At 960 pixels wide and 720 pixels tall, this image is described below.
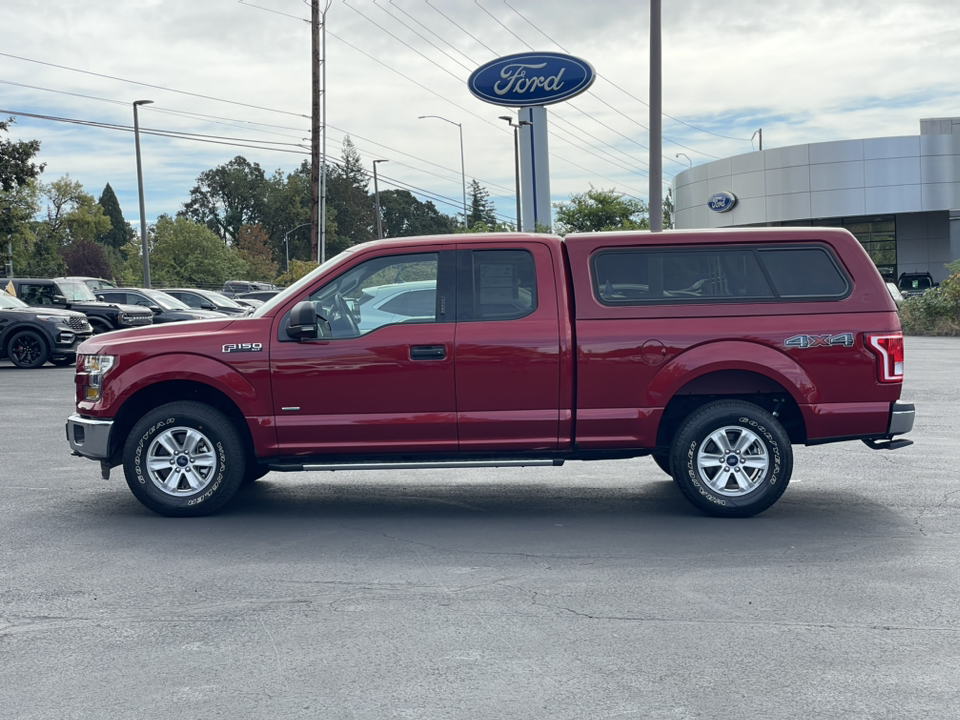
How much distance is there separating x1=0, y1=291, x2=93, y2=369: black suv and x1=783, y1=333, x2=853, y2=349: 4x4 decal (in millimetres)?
18553

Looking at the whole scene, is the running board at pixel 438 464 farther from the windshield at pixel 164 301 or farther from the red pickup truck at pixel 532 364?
the windshield at pixel 164 301

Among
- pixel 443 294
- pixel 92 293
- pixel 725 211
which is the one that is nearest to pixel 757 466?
pixel 443 294

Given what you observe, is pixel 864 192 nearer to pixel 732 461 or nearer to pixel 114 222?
pixel 732 461

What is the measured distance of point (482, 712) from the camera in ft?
13.5

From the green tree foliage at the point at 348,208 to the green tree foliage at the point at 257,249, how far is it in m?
7.42

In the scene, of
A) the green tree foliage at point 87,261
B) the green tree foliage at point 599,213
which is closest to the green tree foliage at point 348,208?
the green tree foliage at point 87,261

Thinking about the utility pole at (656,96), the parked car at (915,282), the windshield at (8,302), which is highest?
the utility pole at (656,96)

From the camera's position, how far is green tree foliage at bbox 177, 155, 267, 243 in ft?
399

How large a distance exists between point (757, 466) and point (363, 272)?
3.16m

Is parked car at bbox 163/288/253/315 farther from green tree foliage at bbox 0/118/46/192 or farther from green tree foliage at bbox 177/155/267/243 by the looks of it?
green tree foliage at bbox 177/155/267/243

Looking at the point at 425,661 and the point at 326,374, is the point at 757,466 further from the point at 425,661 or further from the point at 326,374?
the point at 425,661

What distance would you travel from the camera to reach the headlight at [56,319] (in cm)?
2245

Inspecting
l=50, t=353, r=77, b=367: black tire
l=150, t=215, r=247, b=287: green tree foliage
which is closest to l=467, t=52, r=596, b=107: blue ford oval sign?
l=50, t=353, r=77, b=367: black tire

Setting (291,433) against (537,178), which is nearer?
(291,433)
